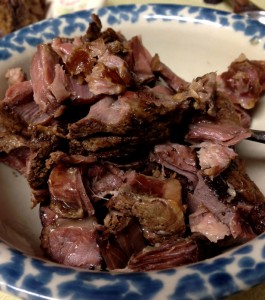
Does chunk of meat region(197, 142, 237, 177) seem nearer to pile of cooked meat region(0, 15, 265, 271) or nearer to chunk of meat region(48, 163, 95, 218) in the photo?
pile of cooked meat region(0, 15, 265, 271)

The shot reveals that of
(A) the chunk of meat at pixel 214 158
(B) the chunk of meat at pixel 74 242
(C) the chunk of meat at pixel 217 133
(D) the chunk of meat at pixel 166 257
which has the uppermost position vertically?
(C) the chunk of meat at pixel 217 133

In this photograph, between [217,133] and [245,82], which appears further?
[245,82]

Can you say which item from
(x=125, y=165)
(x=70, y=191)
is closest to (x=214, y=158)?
(x=125, y=165)

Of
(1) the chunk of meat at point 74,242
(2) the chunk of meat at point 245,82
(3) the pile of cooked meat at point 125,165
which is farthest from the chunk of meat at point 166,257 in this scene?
(2) the chunk of meat at point 245,82

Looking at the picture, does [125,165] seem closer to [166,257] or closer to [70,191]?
[70,191]

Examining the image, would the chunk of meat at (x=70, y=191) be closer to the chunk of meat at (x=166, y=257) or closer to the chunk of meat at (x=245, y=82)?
the chunk of meat at (x=166, y=257)

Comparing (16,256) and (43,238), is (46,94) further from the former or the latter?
(16,256)

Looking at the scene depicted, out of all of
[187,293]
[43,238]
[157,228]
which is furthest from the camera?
[43,238]

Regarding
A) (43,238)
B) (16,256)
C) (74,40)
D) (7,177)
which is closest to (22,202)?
(7,177)

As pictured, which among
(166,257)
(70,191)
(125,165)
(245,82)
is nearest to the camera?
(166,257)
